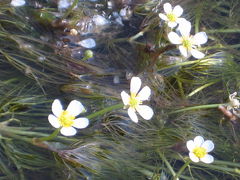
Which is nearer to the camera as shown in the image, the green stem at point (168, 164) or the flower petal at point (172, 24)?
the green stem at point (168, 164)

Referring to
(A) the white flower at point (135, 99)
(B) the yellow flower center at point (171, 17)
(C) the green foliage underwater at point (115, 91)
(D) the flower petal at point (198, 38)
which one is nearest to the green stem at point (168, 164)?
(C) the green foliage underwater at point (115, 91)

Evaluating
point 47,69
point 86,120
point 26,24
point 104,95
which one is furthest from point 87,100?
point 26,24

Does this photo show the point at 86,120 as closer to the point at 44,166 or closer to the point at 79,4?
the point at 44,166

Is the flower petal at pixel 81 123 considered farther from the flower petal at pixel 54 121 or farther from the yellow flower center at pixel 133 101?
the yellow flower center at pixel 133 101

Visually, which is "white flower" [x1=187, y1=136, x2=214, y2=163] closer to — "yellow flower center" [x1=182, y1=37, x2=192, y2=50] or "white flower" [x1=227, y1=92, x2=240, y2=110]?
"white flower" [x1=227, y1=92, x2=240, y2=110]

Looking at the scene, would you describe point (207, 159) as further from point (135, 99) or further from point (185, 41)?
point (185, 41)

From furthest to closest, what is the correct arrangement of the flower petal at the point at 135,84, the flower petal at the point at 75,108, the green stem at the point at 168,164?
the green stem at the point at 168,164
the flower petal at the point at 135,84
the flower petal at the point at 75,108

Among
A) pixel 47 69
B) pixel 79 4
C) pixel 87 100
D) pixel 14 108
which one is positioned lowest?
pixel 14 108
